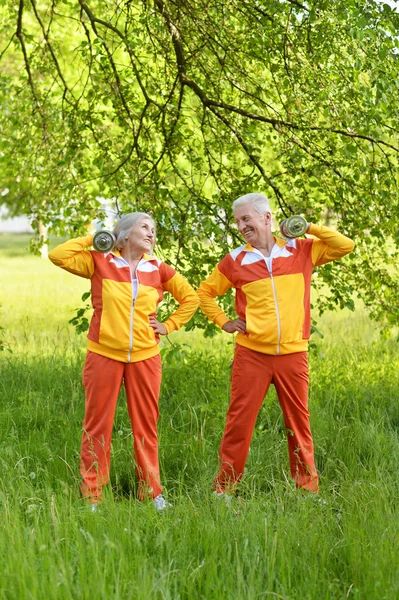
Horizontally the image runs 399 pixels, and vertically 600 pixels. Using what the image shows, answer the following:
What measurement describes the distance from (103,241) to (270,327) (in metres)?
1.00

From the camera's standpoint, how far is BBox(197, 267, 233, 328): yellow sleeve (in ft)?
15.7

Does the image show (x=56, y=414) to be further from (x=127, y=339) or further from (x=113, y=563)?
(x=113, y=563)

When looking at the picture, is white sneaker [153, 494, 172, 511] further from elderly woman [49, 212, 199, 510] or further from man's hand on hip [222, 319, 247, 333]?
man's hand on hip [222, 319, 247, 333]

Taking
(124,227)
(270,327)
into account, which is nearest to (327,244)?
(270,327)

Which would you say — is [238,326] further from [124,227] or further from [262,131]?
[262,131]

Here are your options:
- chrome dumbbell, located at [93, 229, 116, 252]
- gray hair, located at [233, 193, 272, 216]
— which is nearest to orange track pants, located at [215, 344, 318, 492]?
gray hair, located at [233, 193, 272, 216]

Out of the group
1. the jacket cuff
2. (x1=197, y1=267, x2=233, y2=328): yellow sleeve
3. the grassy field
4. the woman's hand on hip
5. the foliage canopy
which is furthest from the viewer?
the foliage canopy

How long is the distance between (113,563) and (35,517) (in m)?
0.61

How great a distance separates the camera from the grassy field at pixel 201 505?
3.15 m

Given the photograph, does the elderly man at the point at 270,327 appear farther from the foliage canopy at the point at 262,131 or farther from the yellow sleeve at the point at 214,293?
the foliage canopy at the point at 262,131

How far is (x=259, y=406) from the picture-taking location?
15.1ft

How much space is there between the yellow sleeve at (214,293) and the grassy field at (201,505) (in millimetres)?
845

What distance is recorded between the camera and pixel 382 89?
5.11m

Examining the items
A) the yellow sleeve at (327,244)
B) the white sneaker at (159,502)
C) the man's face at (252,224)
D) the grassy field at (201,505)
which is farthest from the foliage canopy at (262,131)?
the white sneaker at (159,502)
